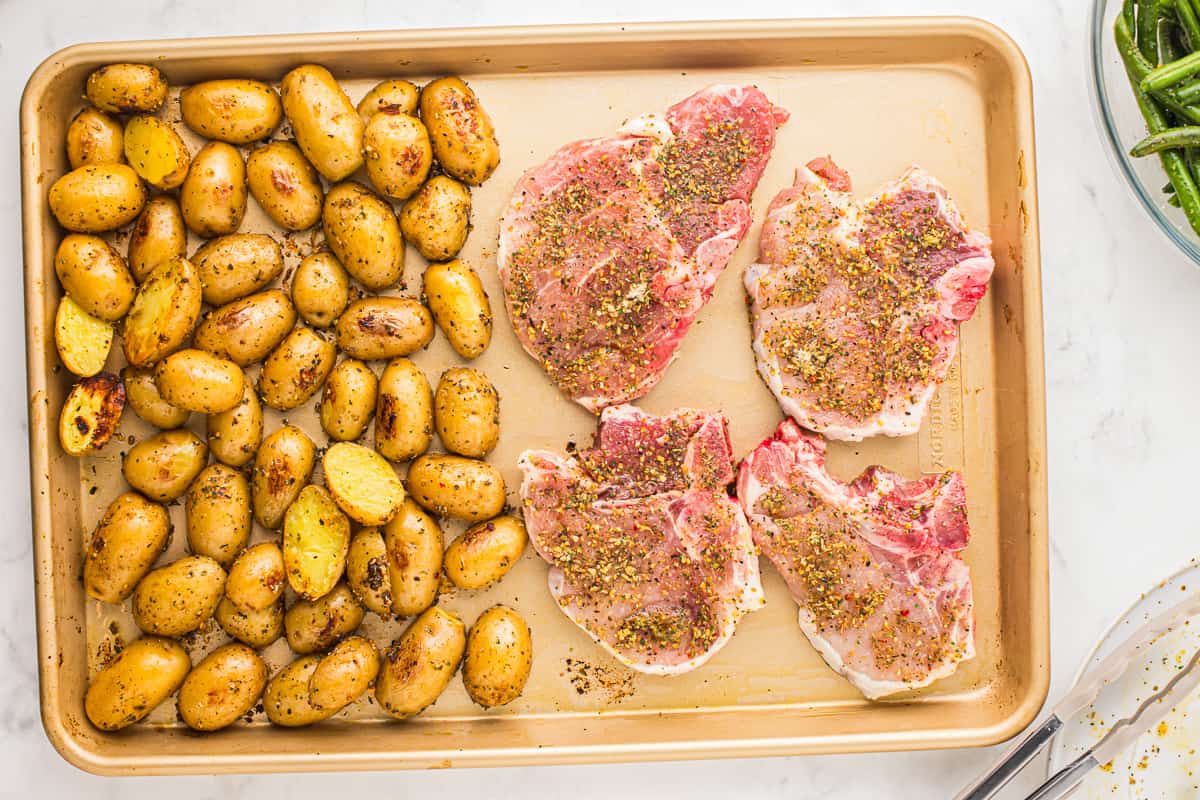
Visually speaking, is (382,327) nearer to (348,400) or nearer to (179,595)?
(348,400)

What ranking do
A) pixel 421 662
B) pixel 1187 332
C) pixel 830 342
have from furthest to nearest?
pixel 1187 332
pixel 830 342
pixel 421 662

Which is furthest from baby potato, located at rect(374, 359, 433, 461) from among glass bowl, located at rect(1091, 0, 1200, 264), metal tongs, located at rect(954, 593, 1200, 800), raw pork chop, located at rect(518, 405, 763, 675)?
glass bowl, located at rect(1091, 0, 1200, 264)

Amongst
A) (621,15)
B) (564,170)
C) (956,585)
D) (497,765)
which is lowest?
(497,765)

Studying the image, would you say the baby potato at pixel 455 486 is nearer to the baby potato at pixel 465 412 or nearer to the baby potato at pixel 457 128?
the baby potato at pixel 465 412

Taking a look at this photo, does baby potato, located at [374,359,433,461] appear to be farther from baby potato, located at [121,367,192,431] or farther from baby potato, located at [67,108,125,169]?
baby potato, located at [67,108,125,169]

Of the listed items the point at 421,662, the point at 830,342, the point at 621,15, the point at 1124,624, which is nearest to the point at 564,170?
the point at 621,15

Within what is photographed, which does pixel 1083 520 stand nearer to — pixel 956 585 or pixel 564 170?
pixel 956 585

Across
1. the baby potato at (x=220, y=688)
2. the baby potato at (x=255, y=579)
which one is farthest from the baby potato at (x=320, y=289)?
the baby potato at (x=220, y=688)
